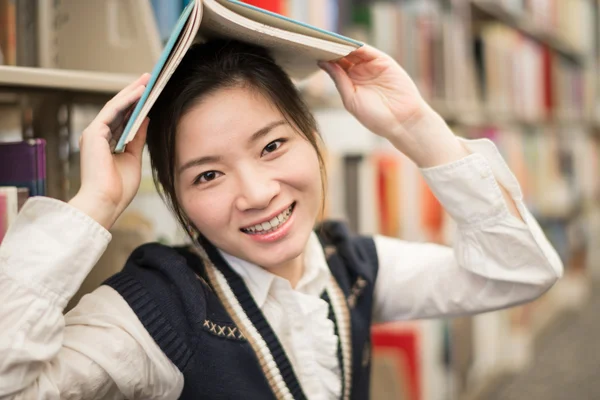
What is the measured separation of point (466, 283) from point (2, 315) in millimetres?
689

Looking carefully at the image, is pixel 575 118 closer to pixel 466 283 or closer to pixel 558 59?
pixel 558 59

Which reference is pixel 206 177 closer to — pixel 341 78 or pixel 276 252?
pixel 276 252

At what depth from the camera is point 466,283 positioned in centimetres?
101

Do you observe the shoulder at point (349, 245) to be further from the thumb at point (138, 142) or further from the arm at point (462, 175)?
the thumb at point (138, 142)

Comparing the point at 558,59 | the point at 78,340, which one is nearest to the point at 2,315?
the point at 78,340

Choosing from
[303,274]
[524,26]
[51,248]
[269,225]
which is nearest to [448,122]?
[524,26]

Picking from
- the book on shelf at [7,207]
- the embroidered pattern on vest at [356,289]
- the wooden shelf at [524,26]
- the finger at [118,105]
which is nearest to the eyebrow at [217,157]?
the finger at [118,105]

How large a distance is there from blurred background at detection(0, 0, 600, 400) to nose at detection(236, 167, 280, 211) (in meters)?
0.26

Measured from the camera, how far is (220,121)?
0.77 meters

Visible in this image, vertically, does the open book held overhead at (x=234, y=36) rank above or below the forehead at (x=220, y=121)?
above

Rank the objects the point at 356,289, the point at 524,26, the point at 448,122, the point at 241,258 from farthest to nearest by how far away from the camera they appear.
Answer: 1. the point at 524,26
2. the point at 448,122
3. the point at 356,289
4. the point at 241,258

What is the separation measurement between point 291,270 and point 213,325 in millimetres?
176

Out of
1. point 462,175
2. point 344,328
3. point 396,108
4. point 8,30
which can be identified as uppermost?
point 8,30

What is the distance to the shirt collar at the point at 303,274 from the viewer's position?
34.8 inches
